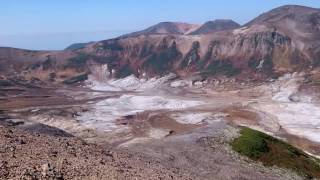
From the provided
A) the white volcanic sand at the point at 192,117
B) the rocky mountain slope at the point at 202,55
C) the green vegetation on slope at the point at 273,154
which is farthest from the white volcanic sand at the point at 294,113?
the green vegetation on slope at the point at 273,154

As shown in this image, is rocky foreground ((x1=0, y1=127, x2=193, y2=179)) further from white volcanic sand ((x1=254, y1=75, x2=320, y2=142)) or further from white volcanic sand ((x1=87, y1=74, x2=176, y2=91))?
white volcanic sand ((x1=87, y1=74, x2=176, y2=91))

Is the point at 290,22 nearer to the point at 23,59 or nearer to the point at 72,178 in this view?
the point at 23,59

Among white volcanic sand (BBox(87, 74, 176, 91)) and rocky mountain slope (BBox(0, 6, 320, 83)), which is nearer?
white volcanic sand (BBox(87, 74, 176, 91))

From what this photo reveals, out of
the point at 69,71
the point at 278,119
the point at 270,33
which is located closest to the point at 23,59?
the point at 69,71

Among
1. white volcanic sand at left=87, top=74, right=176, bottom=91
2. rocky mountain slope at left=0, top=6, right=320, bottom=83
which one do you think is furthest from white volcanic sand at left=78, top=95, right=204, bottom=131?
rocky mountain slope at left=0, top=6, right=320, bottom=83

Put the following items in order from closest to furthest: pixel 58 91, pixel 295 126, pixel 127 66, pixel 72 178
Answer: pixel 72 178
pixel 295 126
pixel 58 91
pixel 127 66

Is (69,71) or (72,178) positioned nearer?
(72,178)

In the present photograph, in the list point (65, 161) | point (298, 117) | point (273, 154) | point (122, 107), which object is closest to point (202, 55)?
point (122, 107)

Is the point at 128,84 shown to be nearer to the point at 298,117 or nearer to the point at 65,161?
the point at 298,117

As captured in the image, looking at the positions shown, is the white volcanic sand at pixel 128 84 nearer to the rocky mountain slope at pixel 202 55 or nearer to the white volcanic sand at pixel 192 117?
the rocky mountain slope at pixel 202 55
